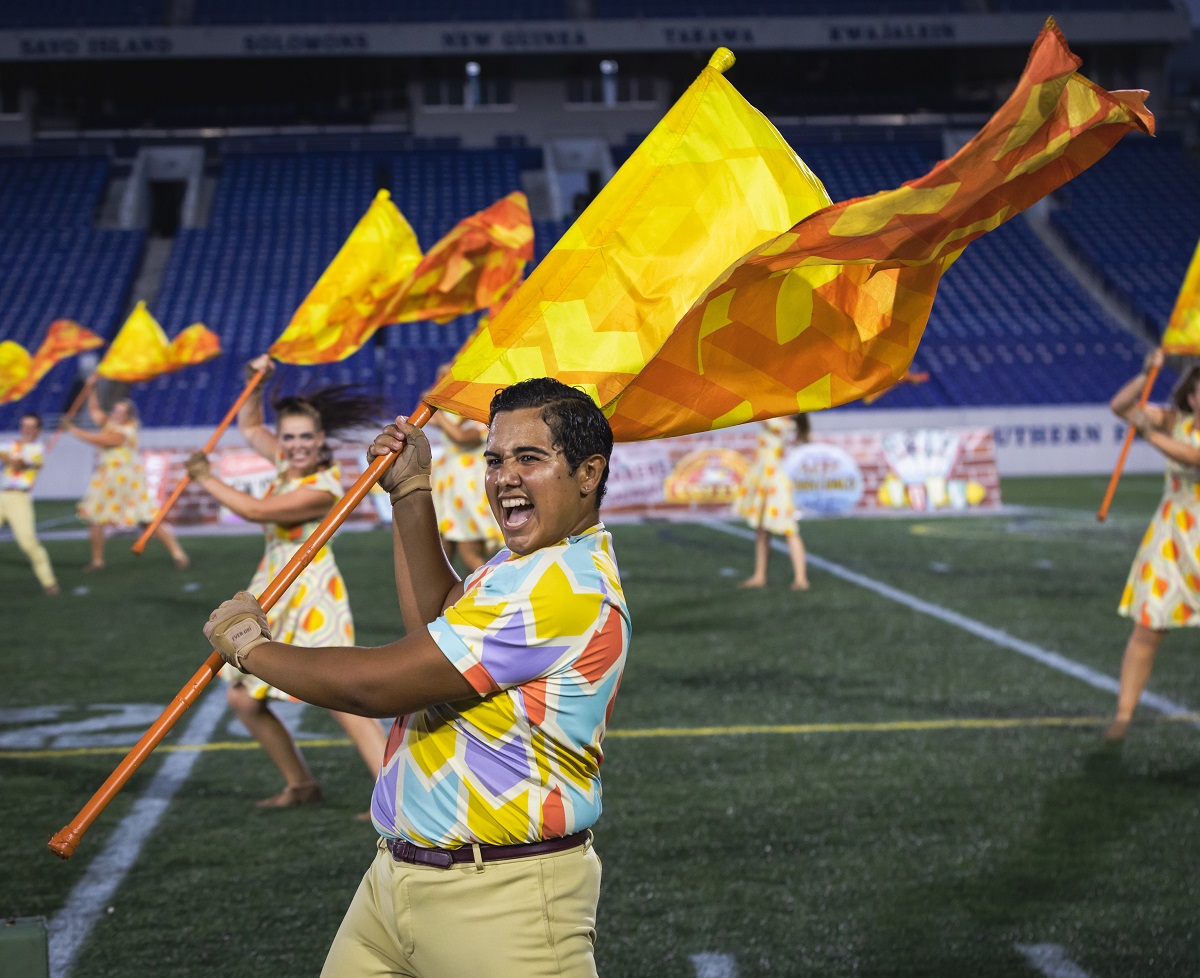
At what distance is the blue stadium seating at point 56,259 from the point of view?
2736 centimetres

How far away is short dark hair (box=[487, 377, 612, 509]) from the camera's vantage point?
2.37 m

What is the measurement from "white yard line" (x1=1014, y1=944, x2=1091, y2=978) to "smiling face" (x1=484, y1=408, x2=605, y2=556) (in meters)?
2.37

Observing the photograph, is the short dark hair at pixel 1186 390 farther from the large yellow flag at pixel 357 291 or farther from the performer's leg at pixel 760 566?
the performer's leg at pixel 760 566

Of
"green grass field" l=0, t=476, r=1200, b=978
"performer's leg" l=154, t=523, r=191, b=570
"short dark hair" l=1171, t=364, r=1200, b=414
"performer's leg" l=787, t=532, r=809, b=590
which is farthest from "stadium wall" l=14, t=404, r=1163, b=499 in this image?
"short dark hair" l=1171, t=364, r=1200, b=414

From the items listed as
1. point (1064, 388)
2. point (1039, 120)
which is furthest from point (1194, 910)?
point (1064, 388)

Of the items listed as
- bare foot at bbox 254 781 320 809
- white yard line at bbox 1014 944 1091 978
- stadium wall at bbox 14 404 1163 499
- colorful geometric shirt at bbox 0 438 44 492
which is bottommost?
stadium wall at bbox 14 404 1163 499

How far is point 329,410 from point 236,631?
10.4 ft

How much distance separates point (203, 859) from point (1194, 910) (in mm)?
3309

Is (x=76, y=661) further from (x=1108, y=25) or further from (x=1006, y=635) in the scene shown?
(x=1108, y=25)

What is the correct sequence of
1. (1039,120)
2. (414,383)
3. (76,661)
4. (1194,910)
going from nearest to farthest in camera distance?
(1039,120) < (1194,910) < (76,661) < (414,383)

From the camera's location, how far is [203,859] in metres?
4.82

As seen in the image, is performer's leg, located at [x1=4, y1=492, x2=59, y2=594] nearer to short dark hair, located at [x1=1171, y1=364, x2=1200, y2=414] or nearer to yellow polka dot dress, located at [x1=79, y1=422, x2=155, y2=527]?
yellow polka dot dress, located at [x1=79, y1=422, x2=155, y2=527]

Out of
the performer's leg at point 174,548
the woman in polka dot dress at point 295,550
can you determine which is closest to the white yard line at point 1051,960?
the woman in polka dot dress at point 295,550

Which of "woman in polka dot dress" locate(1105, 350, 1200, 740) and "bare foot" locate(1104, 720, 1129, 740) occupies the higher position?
"woman in polka dot dress" locate(1105, 350, 1200, 740)
